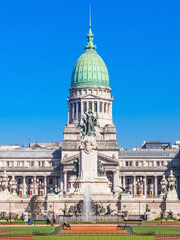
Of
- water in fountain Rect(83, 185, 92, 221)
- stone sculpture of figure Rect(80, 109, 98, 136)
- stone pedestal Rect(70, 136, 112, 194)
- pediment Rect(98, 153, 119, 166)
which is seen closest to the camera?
water in fountain Rect(83, 185, 92, 221)

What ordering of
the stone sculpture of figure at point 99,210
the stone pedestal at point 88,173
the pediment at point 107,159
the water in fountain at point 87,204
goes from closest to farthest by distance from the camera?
the water in fountain at point 87,204, the stone sculpture of figure at point 99,210, the stone pedestal at point 88,173, the pediment at point 107,159

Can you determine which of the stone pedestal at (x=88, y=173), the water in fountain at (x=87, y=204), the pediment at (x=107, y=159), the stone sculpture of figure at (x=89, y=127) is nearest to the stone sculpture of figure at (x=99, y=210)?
the water in fountain at (x=87, y=204)

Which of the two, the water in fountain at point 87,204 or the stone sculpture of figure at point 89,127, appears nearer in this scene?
the water in fountain at point 87,204

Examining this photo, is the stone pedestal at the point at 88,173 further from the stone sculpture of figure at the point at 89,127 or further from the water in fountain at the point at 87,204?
the stone sculpture of figure at the point at 89,127

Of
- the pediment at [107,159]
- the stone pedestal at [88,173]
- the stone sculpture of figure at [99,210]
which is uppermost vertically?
the pediment at [107,159]

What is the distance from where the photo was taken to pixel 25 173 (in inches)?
7500

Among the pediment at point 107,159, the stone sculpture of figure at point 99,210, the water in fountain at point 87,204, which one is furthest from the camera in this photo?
the pediment at point 107,159

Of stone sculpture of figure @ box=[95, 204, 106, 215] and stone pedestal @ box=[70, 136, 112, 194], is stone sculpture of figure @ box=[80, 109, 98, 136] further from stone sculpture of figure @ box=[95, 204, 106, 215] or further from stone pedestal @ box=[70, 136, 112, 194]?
stone sculpture of figure @ box=[95, 204, 106, 215]

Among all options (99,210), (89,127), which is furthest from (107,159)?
(99,210)

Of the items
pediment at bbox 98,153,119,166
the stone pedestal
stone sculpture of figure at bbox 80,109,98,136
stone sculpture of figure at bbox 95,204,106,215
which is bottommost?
stone sculpture of figure at bbox 95,204,106,215

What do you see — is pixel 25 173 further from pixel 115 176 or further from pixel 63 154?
pixel 115 176

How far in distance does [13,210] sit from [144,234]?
5570cm

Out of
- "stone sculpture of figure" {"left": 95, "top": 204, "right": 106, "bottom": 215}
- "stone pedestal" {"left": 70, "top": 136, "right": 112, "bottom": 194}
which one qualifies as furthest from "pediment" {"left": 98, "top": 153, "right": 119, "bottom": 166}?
"stone sculpture of figure" {"left": 95, "top": 204, "right": 106, "bottom": 215}

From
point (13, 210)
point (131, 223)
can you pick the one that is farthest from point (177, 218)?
point (13, 210)
